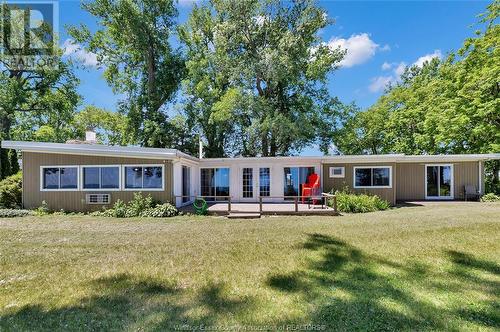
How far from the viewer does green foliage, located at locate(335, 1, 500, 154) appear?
1688 centimetres

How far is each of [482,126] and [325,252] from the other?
1708 centimetres

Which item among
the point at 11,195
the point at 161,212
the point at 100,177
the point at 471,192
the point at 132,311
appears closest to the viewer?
the point at 132,311

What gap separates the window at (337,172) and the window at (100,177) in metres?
9.60

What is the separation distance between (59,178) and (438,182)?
17.7m

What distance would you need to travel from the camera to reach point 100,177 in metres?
12.1

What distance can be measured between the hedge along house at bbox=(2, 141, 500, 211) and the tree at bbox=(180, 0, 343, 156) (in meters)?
4.65

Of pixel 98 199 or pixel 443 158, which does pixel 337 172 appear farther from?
pixel 98 199

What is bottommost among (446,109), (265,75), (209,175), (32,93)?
(209,175)

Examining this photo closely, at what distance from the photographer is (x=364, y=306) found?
3.50m

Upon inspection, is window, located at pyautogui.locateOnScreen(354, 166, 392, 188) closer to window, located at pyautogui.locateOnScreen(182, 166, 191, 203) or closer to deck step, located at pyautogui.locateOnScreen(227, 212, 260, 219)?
deck step, located at pyautogui.locateOnScreen(227, 212, 260, 219)

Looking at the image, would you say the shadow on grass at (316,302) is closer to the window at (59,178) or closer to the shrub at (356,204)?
the shrub at (356,204)

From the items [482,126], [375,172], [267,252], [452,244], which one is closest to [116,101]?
[375,172]

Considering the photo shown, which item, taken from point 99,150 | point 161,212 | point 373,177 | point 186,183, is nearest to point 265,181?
point 186,183

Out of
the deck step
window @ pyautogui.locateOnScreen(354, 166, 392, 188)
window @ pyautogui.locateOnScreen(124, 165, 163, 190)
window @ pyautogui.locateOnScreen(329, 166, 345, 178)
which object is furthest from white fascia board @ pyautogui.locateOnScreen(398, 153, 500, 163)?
window @ pyautogui.locateOnScreen(124, 165, 163, 190)
